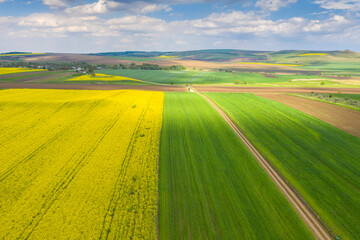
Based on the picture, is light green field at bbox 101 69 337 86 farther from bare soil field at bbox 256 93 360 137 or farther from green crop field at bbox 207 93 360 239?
green crop field at bbox 207 93 360 239

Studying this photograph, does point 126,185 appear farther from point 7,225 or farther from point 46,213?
point 7,225

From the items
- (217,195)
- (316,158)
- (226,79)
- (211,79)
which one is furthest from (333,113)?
(211,79)

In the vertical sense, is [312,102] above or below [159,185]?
above

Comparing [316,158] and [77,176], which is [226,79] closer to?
[316,158]

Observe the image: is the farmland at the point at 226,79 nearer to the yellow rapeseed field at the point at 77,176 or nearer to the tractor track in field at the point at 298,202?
the yellow rapeseed field at the point at 77,176

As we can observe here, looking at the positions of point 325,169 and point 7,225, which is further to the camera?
point 325,169

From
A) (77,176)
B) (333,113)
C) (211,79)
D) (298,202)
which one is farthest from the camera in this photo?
(211,79)

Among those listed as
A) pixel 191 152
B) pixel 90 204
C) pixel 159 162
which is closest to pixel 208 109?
pixel 191 152
